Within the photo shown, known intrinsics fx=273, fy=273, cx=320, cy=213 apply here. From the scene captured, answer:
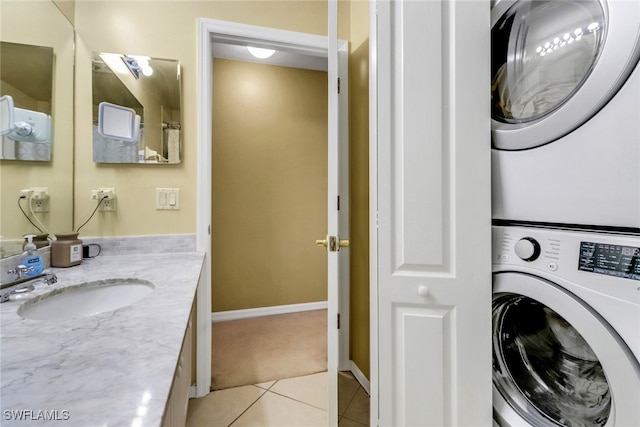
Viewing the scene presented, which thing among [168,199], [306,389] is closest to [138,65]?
[168,199]

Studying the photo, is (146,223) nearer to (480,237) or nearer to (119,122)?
(119,122)

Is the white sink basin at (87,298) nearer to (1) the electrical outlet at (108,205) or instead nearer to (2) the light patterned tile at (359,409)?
(1) the electrical outlet at (108,205)

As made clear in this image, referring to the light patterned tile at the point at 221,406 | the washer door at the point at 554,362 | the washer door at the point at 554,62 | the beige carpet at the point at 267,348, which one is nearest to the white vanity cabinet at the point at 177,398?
the light patterned tile at the point at 221,406

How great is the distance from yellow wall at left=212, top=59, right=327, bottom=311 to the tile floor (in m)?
1.15

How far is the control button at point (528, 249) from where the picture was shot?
0.80m

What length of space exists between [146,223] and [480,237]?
5.36 feet

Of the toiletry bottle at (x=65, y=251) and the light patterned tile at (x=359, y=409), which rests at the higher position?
the toiletry bottle at (x=65, y=251)

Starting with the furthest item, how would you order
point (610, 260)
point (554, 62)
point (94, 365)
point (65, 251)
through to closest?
point (65, 251) < point (554, 62) < point (610, 260) < point (94, 365)

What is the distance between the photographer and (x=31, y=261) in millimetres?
1014

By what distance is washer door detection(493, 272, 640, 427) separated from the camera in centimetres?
64

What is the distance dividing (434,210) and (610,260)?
1.45 ft

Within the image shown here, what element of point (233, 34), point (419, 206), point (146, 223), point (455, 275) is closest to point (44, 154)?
point (146, 223)

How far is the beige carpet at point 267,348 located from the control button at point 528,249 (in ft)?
4.99

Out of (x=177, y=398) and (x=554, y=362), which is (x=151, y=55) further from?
(x=554, y=362)
